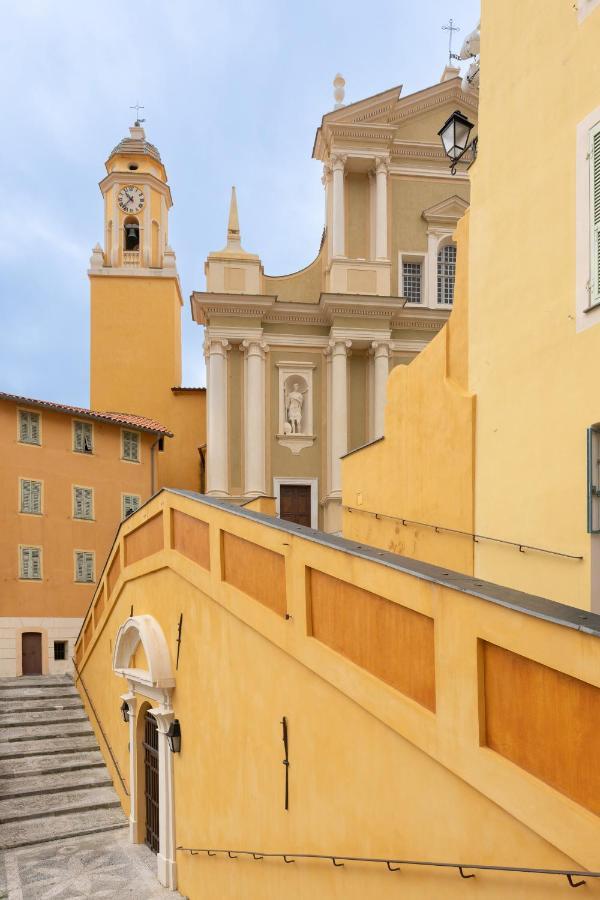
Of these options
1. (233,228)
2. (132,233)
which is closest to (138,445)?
(233,228)

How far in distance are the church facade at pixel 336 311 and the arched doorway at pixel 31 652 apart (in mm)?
6216

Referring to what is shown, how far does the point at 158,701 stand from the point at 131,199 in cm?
2529

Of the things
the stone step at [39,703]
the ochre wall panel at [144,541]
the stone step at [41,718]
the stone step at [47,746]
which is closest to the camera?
the ochre wall panel at [144,541]

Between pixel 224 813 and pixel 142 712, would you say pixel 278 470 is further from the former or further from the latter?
pixel 224 813

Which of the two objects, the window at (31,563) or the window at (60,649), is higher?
the window at (31,563)

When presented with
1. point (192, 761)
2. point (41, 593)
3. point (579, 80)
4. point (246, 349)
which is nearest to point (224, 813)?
point (192, 761)

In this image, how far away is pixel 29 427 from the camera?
19.7 metres

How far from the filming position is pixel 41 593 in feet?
64.1

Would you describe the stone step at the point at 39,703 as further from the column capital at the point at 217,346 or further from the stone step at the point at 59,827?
the column capital at the point at 217,346

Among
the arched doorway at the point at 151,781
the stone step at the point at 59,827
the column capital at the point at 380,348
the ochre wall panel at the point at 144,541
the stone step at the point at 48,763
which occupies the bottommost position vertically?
the stone step at the point at 59,827

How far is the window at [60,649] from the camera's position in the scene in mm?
19625

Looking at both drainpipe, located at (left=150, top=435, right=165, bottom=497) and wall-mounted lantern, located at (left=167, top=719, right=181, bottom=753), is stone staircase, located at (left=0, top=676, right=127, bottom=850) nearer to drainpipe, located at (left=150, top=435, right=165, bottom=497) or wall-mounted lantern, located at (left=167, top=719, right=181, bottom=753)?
wall-mounted lantern, located at (left=167, top=719, right=181, bottom=753)

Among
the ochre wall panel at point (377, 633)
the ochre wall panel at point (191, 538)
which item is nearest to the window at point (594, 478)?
the ochre wall panel at point (377, 633)

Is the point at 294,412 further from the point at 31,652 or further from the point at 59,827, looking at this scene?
the point at 59,827
